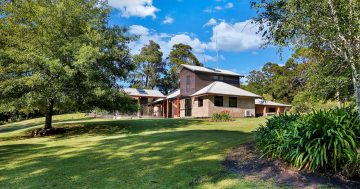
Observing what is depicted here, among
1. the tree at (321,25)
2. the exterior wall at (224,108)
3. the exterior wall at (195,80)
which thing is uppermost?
the exterior wall at (195,80)

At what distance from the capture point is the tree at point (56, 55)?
15.9m

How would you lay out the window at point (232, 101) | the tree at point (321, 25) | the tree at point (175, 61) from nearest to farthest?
the tree at point (321, 25), the window at point (232, 101), the tree at point (175, 61)

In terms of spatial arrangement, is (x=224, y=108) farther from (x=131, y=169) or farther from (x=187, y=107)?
(x=131, y=169)

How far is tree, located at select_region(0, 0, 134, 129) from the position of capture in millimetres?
15867

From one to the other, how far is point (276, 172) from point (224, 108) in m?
26.5

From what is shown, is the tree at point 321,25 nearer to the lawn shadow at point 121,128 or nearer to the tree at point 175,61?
the lawn shadow at point 121,128

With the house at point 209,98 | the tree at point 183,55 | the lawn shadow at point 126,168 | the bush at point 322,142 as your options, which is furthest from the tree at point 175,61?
the bush at point 322,142

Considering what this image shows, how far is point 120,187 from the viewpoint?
18.6ft

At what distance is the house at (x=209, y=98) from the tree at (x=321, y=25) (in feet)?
75.8

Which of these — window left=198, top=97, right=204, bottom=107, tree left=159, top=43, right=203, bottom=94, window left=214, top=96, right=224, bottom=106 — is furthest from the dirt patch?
tree left=159, top=43, right=203, bottom=94

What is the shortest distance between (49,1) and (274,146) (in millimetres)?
17120

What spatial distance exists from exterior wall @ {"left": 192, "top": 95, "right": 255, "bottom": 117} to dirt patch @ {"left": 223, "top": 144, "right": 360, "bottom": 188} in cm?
2354

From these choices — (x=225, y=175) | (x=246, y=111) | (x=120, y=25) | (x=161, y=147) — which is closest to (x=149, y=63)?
(x=246, y=111)

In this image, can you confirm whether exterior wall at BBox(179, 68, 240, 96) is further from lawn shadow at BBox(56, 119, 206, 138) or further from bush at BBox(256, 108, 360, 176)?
bush at BBox(256, 108, 360, 176)
